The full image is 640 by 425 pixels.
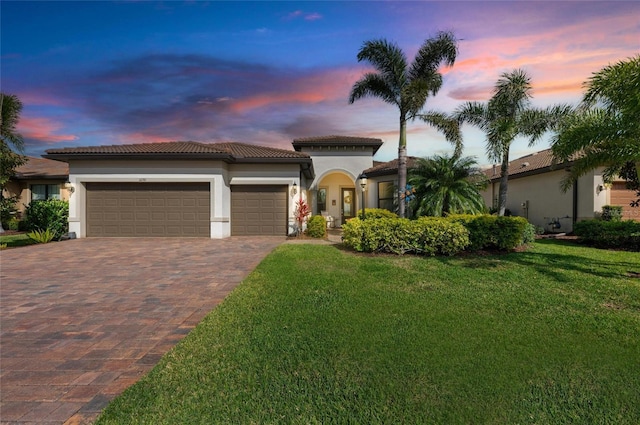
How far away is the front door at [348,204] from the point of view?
70.9ft

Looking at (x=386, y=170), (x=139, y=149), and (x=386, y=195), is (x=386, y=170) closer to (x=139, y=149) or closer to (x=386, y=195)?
(x=386, y=195)

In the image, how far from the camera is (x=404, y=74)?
508 inches

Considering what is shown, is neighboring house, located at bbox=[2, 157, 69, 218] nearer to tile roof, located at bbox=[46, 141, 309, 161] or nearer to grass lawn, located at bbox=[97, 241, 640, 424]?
tile roof, located at bbox=[46, 141, 309, 161]

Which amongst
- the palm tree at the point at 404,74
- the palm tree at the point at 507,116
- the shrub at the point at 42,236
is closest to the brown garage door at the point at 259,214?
the palm tree at the point at 404,74

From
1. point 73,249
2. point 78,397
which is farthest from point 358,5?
point 73,249

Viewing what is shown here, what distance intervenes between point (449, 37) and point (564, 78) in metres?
4.65

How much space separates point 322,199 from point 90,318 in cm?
1769

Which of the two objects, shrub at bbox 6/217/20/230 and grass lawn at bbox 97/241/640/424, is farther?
shrub at bbox 6/217/20/230

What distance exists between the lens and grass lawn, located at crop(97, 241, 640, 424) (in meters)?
2.43

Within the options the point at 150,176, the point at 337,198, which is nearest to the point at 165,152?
the point at 150,176

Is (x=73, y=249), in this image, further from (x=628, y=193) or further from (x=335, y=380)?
(x=628, y=193)

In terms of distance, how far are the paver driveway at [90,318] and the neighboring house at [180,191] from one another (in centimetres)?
445

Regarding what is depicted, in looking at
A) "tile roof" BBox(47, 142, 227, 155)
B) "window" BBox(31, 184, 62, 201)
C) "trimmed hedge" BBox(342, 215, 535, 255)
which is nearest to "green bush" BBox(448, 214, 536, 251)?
"trimmed hedge" BBox(342, 215, 535, 255)

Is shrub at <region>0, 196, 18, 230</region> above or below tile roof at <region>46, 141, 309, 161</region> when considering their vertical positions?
below
